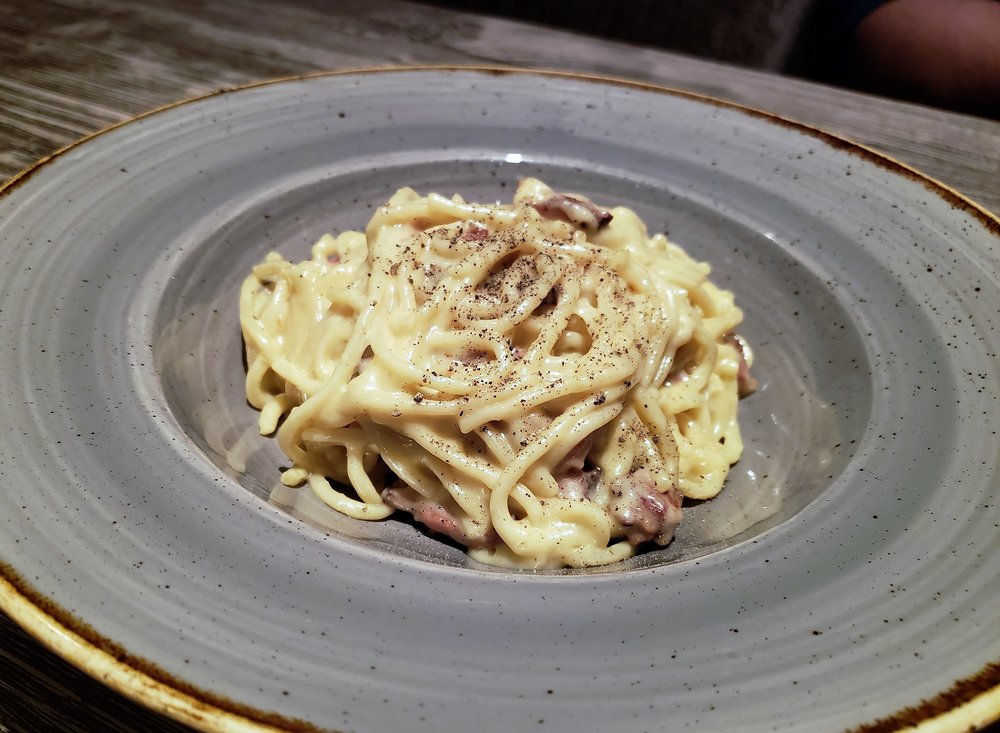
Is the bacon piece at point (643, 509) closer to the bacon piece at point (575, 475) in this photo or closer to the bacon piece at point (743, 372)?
the bacon piece at point (575, 475)

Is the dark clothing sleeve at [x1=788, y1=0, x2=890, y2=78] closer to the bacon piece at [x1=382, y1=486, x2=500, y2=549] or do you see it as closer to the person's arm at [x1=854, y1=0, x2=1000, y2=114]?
the person's arm at [x1=854, y1=0, x2=1000, y2=114]

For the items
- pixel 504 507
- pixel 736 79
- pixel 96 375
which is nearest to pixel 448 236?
pixel 504 507

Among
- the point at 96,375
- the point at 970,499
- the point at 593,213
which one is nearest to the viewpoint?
the point at 970,499

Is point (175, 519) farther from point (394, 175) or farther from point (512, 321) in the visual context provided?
point (394, 175)

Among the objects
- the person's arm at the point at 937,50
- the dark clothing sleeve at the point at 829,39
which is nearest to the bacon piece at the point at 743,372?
the person's arm at the point at 937,50

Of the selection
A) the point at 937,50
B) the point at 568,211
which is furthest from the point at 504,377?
the point at 937,50

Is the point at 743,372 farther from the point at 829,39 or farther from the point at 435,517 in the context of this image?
the point at 829,39

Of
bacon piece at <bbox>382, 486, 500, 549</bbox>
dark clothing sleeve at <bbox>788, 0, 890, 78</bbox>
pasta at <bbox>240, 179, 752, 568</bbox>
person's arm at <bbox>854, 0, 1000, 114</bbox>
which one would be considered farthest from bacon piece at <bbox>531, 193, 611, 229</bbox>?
dark clothing sleeve at <bbox>788, 0, 890, 78</bbox>

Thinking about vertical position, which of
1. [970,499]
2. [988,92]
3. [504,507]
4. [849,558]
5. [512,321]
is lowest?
[504,507]
